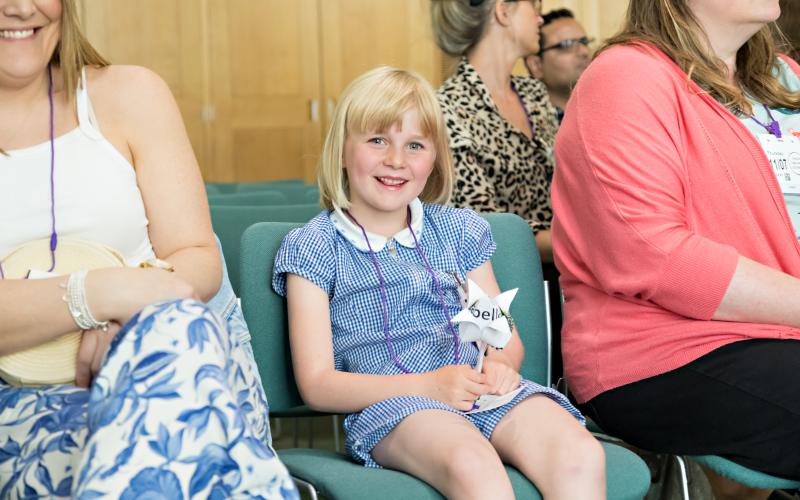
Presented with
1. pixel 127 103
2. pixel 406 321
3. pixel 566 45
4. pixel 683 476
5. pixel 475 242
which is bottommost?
pixel 683 476

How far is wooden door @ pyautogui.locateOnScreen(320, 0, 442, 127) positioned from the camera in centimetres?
853

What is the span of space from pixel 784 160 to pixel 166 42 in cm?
684

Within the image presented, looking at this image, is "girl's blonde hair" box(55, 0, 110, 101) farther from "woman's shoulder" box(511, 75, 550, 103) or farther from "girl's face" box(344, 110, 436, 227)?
"woman's shoulder" box(511, 75, 550, 103)

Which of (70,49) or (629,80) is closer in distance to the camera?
(70,49)

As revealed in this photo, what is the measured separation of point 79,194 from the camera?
1.90 metres

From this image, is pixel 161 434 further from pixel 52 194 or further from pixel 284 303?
pixel 284 303

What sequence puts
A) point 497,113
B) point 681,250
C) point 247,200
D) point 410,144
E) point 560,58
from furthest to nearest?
1. point 560,58
2. point 247,200
3. point 497,113
4. point 410,144
5. point 681,250

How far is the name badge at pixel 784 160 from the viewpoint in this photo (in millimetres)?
2166

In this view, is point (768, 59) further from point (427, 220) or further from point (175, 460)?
point (175, 460)

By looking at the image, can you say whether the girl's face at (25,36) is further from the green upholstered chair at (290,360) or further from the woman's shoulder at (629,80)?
the woman's shoulder at (629,80)

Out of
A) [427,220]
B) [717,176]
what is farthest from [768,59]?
[427,220]

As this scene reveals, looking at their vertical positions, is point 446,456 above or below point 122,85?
below

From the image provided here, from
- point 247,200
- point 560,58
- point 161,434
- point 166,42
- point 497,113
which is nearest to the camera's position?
point 161,434

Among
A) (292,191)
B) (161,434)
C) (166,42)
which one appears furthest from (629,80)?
(166,42)
